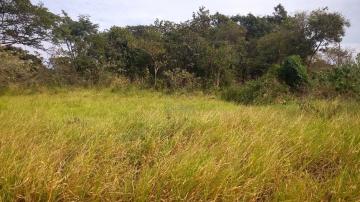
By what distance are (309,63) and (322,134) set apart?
21.7 metres

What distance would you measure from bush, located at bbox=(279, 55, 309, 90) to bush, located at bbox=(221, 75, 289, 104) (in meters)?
0.88

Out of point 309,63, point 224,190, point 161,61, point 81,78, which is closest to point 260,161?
point 224,190

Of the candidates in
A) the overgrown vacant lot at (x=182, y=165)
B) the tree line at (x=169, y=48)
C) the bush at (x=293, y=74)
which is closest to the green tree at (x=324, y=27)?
the tree line at (x=169, y=48)

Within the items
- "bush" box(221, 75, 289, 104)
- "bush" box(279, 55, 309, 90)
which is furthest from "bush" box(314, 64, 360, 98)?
"bush" box(221, 75, 289, 104)

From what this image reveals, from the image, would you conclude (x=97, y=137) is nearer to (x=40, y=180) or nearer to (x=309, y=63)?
(x=40, y=180)

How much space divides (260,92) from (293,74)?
2.67 m

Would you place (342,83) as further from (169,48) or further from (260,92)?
(169,48)

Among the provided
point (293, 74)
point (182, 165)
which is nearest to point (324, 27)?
point (293, 74)

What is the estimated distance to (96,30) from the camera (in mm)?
29281

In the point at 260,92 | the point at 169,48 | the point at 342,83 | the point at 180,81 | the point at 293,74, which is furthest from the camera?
the point at 169,48

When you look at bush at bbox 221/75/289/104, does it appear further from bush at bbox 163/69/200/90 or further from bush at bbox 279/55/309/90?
bush at bbox 163/69/200/90

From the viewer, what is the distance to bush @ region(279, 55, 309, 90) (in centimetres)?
1530

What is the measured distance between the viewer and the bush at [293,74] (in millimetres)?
15305

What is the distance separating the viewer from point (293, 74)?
1569 cm
